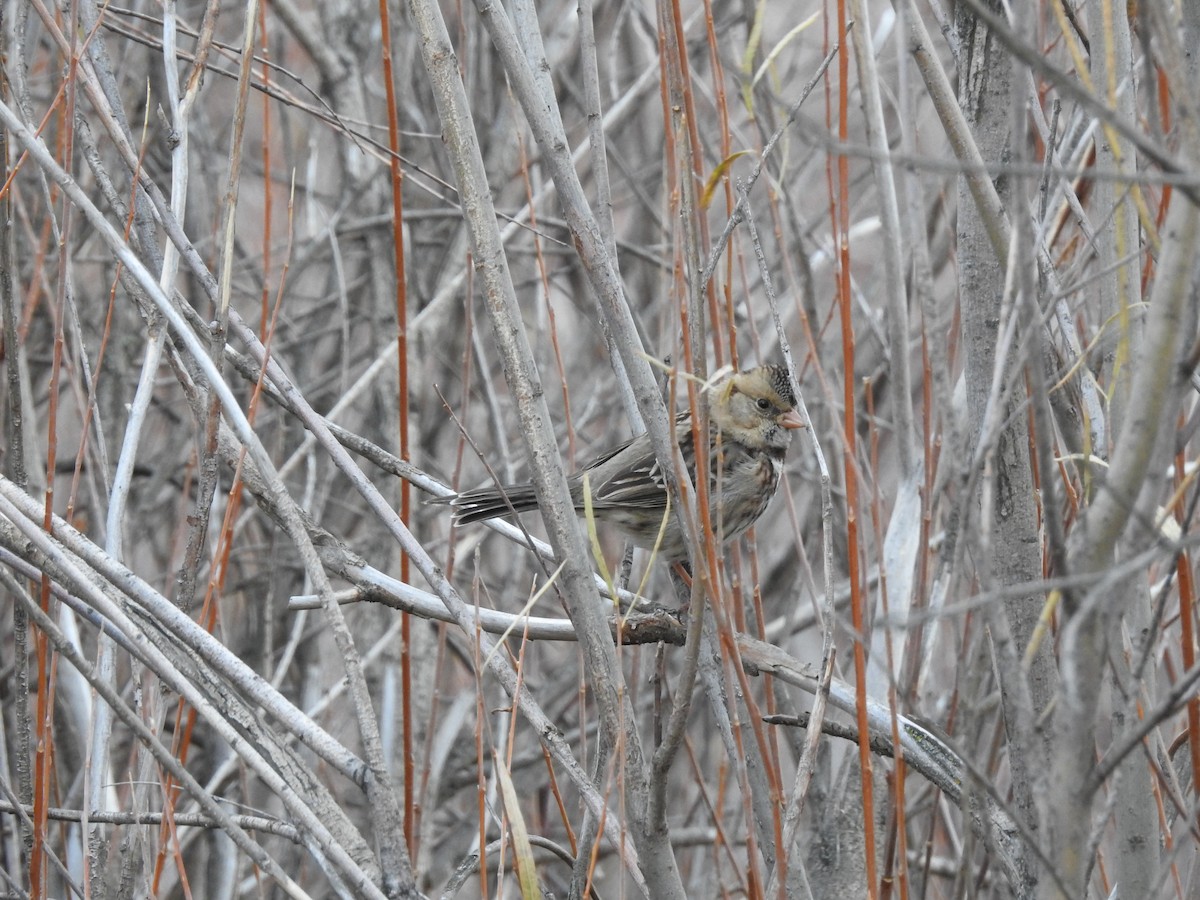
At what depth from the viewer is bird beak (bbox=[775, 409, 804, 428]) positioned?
335 cm

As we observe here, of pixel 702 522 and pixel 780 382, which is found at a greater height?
pixel 780 382

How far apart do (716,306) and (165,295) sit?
Answer: 859mm

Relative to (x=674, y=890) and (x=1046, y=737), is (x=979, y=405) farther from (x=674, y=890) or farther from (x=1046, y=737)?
(x=674, y=890)

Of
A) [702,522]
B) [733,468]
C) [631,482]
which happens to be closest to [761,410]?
[733,468]

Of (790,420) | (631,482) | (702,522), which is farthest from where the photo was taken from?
(631,482)

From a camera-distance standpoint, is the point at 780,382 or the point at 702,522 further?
the point at 780,382

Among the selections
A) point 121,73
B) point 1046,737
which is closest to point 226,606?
point 121,73

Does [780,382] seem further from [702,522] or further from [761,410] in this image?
[702,522]

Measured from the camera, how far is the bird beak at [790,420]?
3.35 meters

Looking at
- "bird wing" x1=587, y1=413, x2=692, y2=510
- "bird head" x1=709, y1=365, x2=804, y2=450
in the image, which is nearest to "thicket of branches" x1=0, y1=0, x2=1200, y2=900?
"bird head" x1=709, y1=365, x2=804, y2=450

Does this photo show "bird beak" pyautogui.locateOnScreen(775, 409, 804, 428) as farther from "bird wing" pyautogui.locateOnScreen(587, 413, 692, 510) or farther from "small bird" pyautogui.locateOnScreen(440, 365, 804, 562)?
"bird wing" pyautogui.locateOnScreen(587, 413, 692, 510)

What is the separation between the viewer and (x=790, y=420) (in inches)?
136

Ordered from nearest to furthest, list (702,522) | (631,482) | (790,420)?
(702,522)
(790,420)
(631,482)

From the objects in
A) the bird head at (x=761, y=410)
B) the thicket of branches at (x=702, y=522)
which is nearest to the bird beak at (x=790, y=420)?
the bird head at (x=761, y=410)
